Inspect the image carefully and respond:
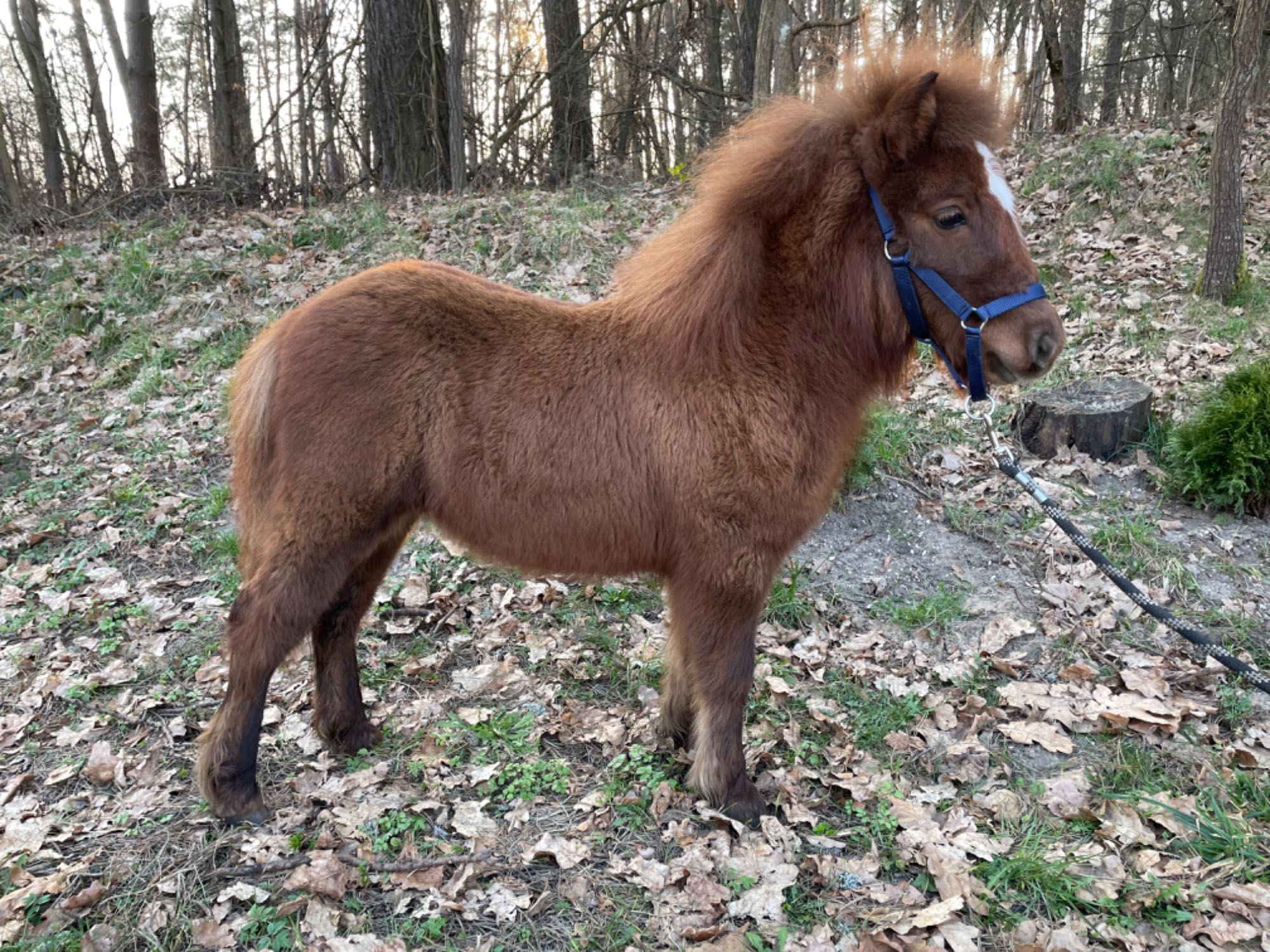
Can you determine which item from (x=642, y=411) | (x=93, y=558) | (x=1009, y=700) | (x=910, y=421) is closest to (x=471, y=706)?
(x=642, y=411)

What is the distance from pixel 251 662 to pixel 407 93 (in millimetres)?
9220

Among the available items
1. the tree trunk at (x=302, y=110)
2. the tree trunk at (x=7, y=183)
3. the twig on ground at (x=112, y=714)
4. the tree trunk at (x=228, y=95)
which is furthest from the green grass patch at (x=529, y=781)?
the tree trunk at (x=7, y=183)

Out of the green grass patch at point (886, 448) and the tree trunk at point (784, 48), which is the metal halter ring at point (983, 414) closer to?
the green grass patch at point (886, 448)

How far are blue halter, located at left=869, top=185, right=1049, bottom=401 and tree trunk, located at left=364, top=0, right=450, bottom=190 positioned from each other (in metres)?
8.98

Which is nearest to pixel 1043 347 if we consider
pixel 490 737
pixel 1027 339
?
pixel 1027 339

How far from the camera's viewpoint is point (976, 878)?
2.80 meters

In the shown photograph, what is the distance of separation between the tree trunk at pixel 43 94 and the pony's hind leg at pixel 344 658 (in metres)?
9.57

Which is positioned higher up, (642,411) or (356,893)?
(642,411)

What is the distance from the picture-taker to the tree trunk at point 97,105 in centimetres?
993

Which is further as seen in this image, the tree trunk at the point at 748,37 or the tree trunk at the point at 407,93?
the tree trunk at the point at 748,37

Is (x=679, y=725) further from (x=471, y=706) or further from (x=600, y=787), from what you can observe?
(x=471, y=706)

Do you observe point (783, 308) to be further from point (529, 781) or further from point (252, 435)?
point (529, 781)

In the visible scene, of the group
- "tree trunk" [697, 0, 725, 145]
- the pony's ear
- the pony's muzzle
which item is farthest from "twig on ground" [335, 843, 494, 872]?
"tree trunk" [697, 0, 725, 145]

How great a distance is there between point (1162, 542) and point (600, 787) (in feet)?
11.4
